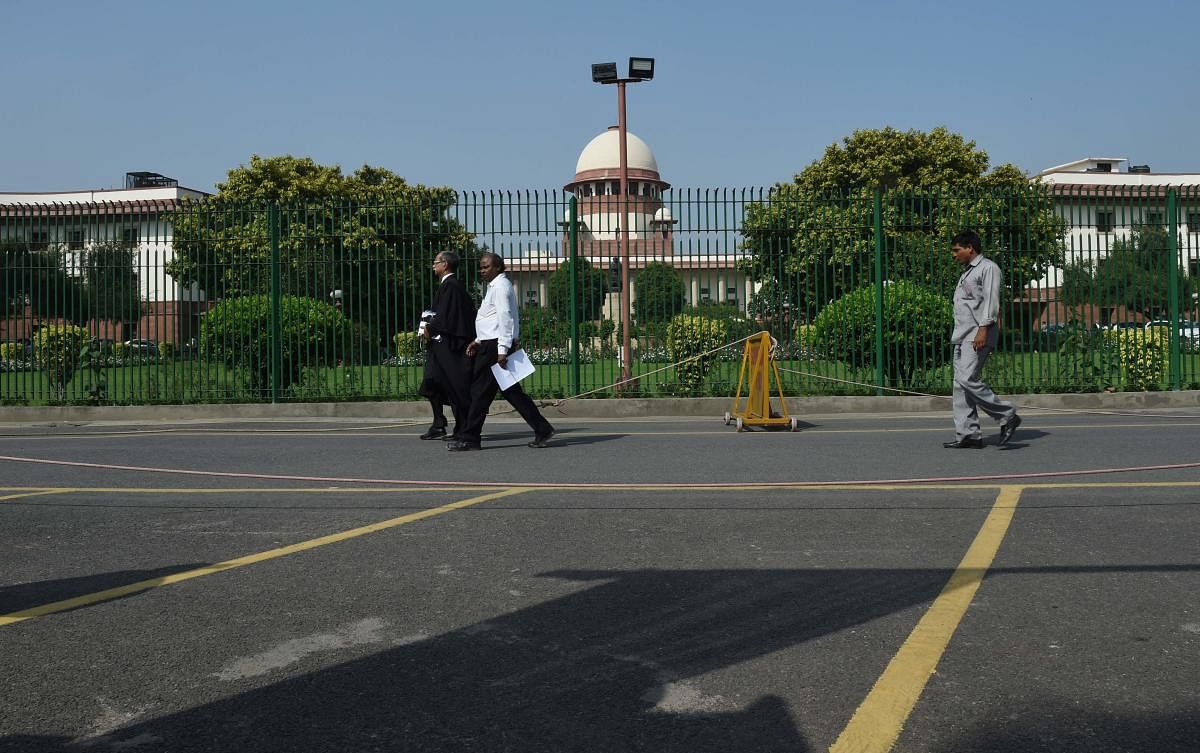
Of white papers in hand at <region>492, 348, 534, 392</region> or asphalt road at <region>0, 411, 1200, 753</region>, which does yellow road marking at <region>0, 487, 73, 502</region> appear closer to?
asphalt road at <region>0, 411, 1200, 753</region>

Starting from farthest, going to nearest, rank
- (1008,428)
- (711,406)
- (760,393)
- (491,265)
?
(711,406) → (760,393) → (491,265) → (1008,428)

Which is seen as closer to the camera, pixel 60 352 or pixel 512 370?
pixel 512 370

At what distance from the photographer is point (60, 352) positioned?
14734 millimetres

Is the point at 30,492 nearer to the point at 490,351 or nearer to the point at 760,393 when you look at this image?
the point at 490,351

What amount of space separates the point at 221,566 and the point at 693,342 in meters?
9.97

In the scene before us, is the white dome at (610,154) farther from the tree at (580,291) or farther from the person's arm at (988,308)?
the person's arm at (988,308)

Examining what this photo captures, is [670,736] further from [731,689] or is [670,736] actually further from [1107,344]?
[1107,344]

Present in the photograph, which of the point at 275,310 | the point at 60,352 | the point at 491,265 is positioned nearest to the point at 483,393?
the point at 491,265

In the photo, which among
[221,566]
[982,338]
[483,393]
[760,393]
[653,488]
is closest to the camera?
[221,566]

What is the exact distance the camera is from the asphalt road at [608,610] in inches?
114

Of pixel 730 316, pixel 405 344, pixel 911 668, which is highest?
pixel 730 316

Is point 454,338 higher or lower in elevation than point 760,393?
higher

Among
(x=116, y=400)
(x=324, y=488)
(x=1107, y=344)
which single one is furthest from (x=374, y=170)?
(x=324, y=488)

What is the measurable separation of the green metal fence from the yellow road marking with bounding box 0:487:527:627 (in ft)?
25.6
